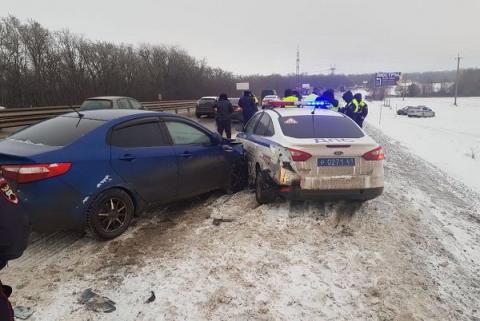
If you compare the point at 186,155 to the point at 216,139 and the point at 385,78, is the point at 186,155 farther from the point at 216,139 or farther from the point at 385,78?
the point at 385,78

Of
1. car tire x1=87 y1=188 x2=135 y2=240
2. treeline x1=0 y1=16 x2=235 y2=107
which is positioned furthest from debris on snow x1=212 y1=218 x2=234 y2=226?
treeline x1=0 y1=16 x2=235 y2=107

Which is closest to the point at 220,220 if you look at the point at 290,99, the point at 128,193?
the point at 128,193

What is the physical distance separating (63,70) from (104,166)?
102ft

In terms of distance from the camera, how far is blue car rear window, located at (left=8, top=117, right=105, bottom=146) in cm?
435

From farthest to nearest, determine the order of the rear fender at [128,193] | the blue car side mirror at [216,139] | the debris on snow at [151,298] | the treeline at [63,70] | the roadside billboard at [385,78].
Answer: the roadside billboard at [385,78]
the treeline at [63,70]
the blue car side mirror at [216,139]
the rear fender at [128,193]
the debris on snow at [151,298]

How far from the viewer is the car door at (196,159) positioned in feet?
17.7

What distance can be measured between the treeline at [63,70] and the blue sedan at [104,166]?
86.7 feet

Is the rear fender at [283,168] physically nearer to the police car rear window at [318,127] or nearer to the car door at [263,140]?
the car door at [263,140]

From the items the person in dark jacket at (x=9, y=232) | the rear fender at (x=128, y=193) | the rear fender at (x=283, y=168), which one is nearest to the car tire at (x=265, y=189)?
the rear fender at (x=283, y=168)

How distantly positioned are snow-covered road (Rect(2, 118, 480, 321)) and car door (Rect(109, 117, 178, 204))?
0.50 metres

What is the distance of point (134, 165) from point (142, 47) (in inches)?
1891

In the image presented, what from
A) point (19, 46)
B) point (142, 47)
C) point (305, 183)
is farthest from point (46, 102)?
point (305, 183)

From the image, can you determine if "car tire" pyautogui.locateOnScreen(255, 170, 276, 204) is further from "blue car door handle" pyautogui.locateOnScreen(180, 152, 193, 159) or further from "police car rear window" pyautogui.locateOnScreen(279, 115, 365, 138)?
"blue car door handle" pyautogui.locateOnScreen(180, 152, 193, 159)

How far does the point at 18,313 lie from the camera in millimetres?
3146
